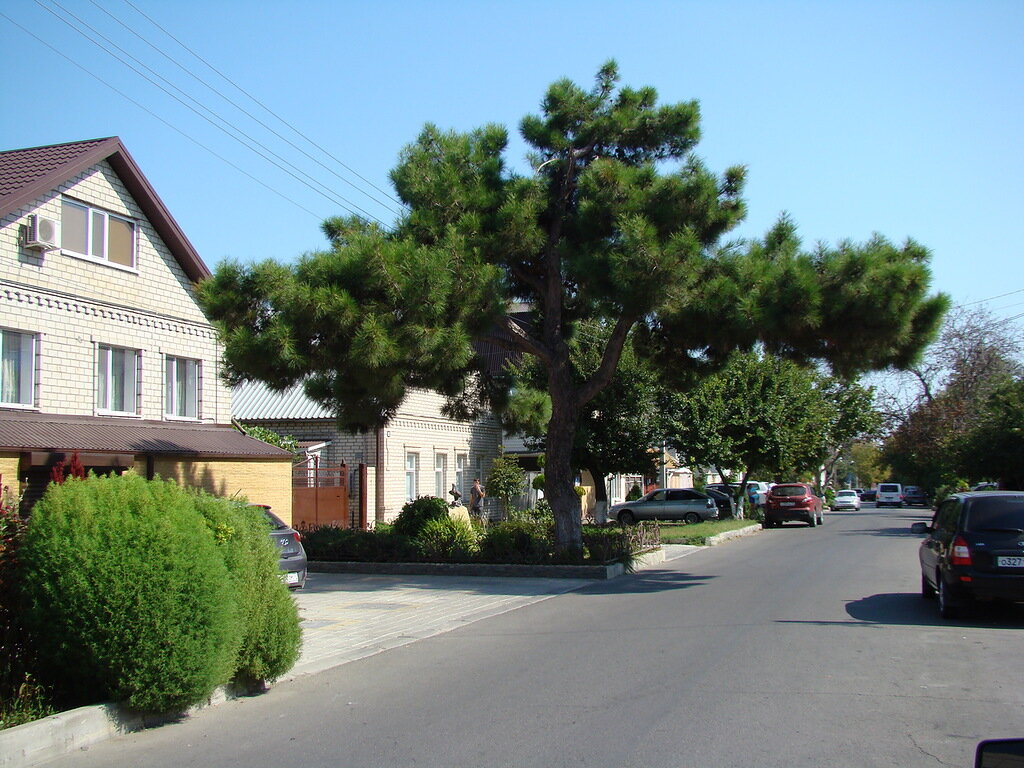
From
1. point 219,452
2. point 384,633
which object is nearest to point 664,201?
point 384,633

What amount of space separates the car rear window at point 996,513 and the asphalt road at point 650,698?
3.97 ft

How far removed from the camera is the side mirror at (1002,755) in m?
2.51

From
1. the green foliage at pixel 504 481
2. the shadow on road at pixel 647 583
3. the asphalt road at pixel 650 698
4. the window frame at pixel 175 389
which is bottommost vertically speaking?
the asphalt road at pixel 650 698

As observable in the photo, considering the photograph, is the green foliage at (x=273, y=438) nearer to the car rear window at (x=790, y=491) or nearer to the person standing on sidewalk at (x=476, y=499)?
the person standing on sidewalk at (x=476, y=499)

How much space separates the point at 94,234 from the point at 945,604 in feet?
53.7

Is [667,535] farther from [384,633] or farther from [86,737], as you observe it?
[86,737]

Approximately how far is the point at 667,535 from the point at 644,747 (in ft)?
70.9

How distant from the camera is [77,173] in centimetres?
1767

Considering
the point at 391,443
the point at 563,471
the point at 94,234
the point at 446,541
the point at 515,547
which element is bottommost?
the point at 515,547

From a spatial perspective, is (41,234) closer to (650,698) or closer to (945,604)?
(650,698)

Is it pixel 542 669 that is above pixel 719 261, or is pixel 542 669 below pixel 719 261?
below

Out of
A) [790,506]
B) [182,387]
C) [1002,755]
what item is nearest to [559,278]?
[182,387]

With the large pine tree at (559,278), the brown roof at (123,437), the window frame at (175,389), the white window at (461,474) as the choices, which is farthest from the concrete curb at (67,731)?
the white window at (461,474)

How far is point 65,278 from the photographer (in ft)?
56.8
